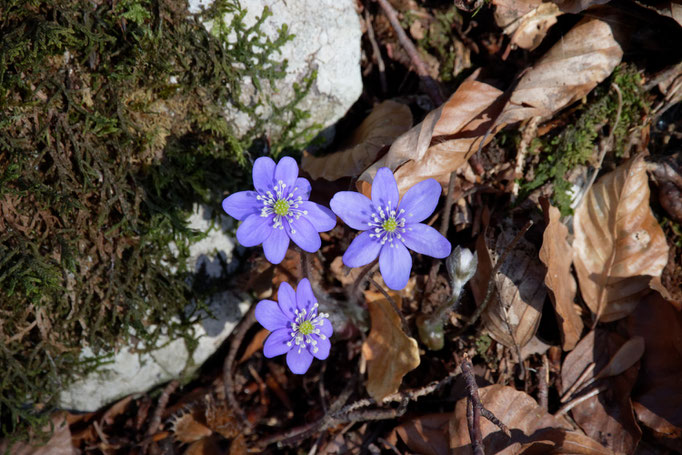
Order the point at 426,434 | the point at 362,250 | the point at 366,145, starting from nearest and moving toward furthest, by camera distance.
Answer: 1. the point at 362,250
2. the point at 426,434
3. the point at 366,145

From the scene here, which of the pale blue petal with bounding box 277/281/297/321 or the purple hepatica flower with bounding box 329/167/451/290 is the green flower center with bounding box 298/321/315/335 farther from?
the purple hepatica flower with bounding box 329/167/451/290

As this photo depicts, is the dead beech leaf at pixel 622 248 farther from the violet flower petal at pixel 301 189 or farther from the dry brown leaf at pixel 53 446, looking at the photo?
the dry brown leaf at pixel 53 446

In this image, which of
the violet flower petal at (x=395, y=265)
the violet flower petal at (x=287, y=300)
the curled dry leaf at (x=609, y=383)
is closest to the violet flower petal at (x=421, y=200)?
the violet flower petal at (x=395, y=265)

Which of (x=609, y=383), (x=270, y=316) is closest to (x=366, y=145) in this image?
(x=270, y=316)

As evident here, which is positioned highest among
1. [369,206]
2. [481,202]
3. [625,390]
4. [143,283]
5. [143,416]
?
[369,206]

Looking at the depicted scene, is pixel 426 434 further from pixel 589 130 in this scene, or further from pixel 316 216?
pixel 589 130

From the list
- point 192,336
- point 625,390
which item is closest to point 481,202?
point 625,390

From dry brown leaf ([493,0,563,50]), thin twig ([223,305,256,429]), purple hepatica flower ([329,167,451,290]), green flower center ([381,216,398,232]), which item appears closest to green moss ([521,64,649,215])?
dry brown leaf ([493,0,563,50])

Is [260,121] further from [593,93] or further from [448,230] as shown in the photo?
[593,93]
